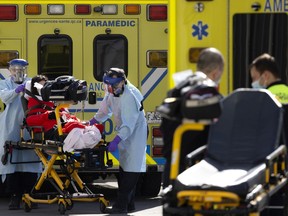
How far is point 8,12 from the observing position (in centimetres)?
1421

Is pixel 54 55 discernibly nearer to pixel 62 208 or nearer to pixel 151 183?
pixel 151 183

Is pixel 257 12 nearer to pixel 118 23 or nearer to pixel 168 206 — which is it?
pixel 168 206

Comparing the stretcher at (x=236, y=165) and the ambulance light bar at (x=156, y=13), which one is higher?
the ambulance light bar at (x=156, y=13)

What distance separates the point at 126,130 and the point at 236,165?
13.2 feet

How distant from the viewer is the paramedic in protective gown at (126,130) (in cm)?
1261

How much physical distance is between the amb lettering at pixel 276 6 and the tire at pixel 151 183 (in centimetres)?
446

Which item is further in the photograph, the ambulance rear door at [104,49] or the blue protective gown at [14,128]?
the ambulance rear door at [104,49]

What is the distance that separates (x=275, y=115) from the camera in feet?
28.9

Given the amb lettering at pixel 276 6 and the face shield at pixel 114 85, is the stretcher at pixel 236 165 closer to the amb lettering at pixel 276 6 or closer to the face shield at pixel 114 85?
the amb lettering at pixel 276 6

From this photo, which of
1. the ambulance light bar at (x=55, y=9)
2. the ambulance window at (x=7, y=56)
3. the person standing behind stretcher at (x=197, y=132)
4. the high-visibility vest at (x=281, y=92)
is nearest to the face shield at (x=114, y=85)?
the ambulance light bar at (x=55, y=9)

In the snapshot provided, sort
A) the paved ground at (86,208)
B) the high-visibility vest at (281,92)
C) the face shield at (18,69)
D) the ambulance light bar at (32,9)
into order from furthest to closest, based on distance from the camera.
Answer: the ambulance light bar at (32,9)
the face shield at (18,69)
the paved ground at (86,208)
the high-visibility vest at (281,92)

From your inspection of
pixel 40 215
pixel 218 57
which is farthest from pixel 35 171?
pixel 218 57

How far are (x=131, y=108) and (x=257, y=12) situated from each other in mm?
2674

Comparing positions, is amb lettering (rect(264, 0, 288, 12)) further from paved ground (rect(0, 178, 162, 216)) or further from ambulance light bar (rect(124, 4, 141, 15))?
ambulance light bar (rect(124, 4, 141, 15))
